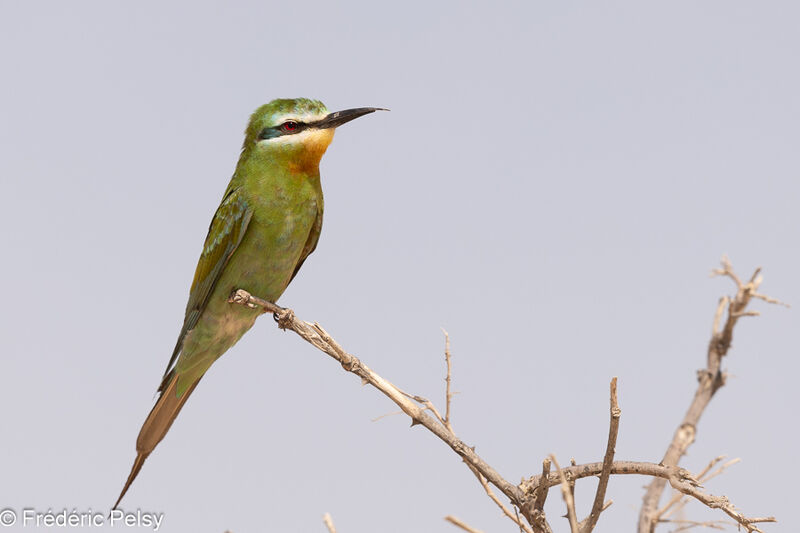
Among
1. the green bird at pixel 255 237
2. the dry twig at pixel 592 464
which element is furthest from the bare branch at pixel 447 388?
the green bird at pixel 255 237

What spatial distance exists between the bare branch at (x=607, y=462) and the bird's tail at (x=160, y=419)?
180 cm

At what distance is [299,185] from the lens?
318 cm

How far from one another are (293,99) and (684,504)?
218cm

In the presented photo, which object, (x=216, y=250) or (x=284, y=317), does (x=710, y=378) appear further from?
(x=216, y=250)

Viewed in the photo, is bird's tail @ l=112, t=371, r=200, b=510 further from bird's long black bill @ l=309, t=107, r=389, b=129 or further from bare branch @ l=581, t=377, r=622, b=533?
bare branch @ l=581, t=377, r=622, b=533

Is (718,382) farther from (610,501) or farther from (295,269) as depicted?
(295,269)

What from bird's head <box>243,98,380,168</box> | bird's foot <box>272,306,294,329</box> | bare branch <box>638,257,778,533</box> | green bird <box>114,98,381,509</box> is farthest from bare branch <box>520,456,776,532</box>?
bird's head <box>243,98,380,168</box>

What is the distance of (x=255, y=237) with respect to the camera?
3.12 metres

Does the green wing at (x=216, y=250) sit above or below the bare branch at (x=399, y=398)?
above

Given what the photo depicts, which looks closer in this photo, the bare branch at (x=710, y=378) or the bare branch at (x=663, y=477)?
the bare branch at (x=663, y=477)

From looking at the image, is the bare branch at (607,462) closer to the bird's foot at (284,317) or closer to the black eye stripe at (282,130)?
the bird's foot at (284,317)

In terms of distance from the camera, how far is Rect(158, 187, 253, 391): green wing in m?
3.14

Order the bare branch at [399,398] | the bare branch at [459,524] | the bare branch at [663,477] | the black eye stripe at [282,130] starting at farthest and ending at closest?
the black eye stripe at [282,130]
the bare branch at [399,398]
the bare branch at [663,477]
the bare branch at [459,524]

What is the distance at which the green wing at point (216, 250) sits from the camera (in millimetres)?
3143
